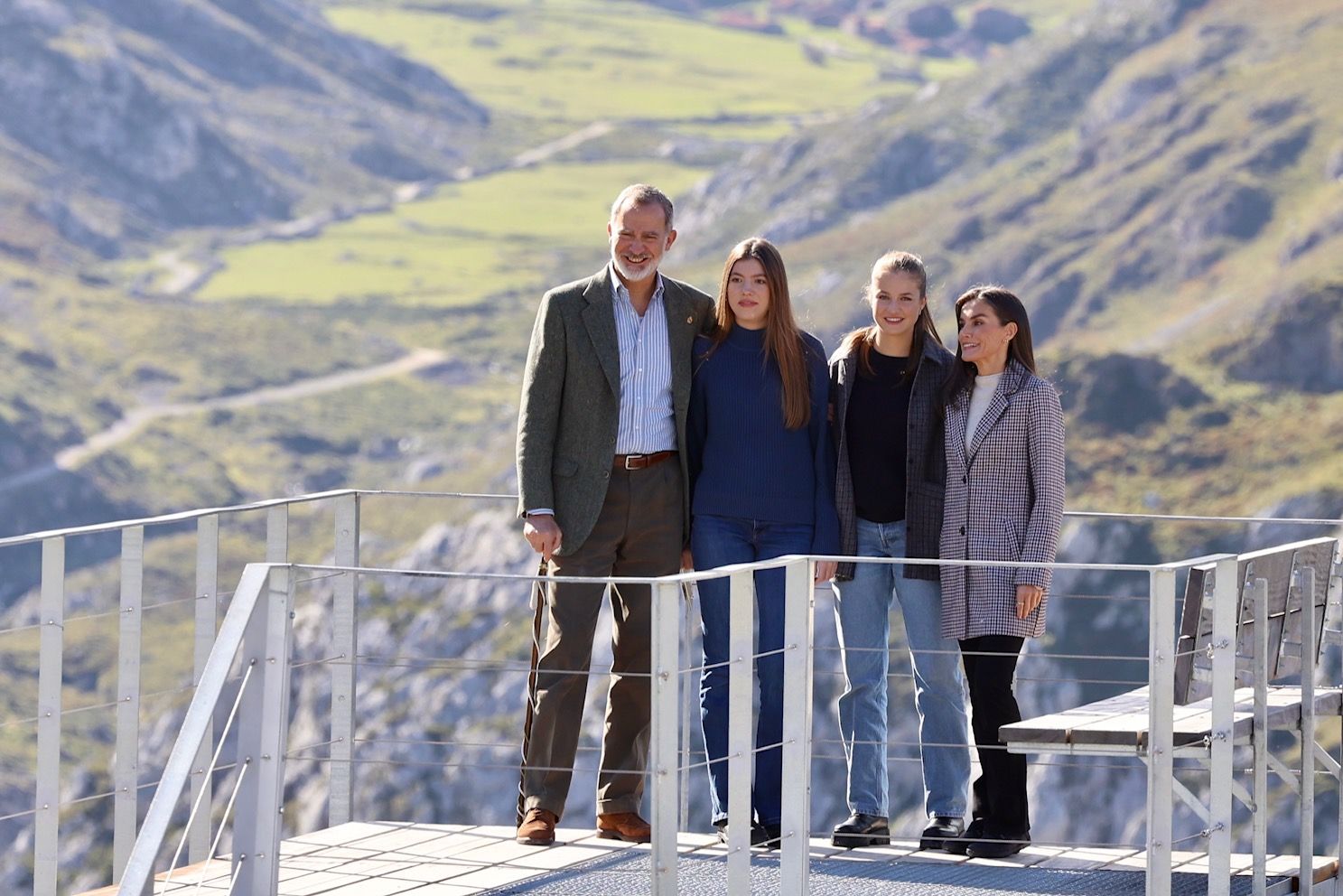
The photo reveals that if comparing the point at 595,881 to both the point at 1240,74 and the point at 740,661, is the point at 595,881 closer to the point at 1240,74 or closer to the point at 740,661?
the point at 740,661

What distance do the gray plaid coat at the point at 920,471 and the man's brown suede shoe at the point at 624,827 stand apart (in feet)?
3.43

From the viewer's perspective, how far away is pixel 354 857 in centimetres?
679

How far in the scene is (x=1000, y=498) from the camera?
648 centimetres

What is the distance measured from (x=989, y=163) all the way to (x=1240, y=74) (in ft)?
61.9

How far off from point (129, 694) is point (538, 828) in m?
1.35

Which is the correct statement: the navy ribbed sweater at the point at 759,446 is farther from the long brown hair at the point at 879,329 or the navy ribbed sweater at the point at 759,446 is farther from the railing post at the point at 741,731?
the railing post at the point at 741,731

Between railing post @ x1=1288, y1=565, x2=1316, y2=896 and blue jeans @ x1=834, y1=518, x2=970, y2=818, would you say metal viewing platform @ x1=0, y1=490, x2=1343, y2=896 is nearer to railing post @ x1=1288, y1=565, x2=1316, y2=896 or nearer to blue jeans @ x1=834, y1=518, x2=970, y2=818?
railing post @ x1=1288, y1=565, x2=1316, y2=896

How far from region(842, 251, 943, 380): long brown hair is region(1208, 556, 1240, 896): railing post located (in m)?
1.20

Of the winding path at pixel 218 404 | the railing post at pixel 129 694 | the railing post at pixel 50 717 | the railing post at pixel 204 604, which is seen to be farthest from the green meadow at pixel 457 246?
the railing post at pixel 50 717

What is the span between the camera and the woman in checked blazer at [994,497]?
6.43m

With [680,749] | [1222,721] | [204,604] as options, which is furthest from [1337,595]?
[204,604]

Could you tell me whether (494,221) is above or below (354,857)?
above

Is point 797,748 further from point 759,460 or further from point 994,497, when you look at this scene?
point 994,497

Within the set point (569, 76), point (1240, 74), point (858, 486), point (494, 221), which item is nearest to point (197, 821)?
point (858, 486)
